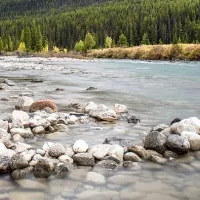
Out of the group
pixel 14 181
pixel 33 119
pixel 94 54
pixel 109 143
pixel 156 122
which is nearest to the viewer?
pixel 14 181

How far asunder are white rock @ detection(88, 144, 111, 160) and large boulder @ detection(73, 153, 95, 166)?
19 centimetres

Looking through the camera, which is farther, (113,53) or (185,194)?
(113,53)

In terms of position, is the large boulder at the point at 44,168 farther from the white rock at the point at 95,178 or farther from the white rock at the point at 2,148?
the white rock at the point at 2,148

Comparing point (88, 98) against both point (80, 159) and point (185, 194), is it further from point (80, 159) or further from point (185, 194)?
point (185, 194)

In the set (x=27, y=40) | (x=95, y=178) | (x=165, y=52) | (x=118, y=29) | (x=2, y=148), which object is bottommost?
(x=95, y=178)

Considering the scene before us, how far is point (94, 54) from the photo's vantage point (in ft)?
303

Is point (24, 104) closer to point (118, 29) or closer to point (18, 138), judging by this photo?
point (18, 138)

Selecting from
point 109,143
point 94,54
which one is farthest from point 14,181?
point 94,54

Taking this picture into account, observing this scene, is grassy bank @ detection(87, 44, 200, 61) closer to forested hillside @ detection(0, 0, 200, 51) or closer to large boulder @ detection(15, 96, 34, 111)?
forested hillside @ detection(0, 0, 200, 51)

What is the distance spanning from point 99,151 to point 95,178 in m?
1.12

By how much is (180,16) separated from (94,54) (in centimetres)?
5855

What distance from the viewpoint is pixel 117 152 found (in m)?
8.02

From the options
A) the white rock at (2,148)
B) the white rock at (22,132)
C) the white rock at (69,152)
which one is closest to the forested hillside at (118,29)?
the white rock at (22,132)

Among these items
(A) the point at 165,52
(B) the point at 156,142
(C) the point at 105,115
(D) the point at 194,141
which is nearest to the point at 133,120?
(C) the point at 105,115
